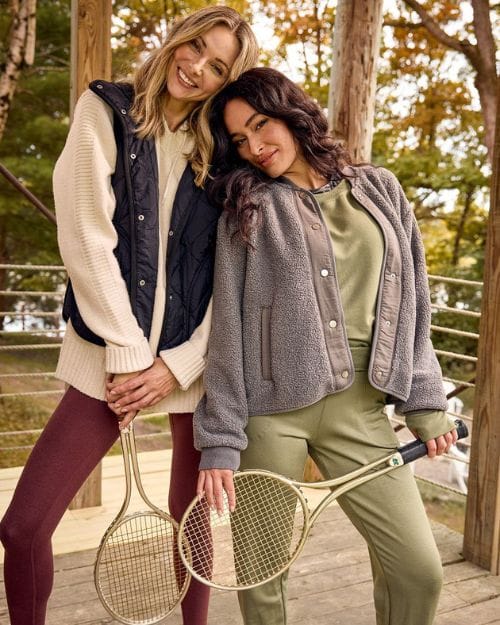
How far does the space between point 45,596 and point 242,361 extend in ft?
2.35

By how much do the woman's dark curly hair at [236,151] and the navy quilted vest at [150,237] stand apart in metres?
0.08

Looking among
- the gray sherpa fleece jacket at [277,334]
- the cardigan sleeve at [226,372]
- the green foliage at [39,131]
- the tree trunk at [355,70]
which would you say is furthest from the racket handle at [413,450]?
the green foliage at [39,131]

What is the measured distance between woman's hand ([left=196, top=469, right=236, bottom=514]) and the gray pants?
8cm

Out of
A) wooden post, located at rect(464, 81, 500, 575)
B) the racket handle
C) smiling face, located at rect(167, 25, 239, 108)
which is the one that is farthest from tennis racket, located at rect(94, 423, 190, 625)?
wooden post, located at rect(464, 81, 500, 575)

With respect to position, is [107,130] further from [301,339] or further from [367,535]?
[367,535]

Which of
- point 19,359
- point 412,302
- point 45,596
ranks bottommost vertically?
point 19,359

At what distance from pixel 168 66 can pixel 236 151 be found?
26 cm

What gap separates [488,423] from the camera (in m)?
2.76

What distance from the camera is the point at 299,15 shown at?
349 inches

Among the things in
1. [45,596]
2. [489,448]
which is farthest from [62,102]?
[45,596]

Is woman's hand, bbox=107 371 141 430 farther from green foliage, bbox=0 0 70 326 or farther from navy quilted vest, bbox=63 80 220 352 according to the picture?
green foliage, bbox=0 0 70 326

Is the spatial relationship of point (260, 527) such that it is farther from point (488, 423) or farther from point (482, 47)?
point (482, 47)

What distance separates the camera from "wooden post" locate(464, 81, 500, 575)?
2703 millimetres

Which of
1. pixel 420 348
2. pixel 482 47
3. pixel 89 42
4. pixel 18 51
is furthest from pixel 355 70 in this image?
pixel 482 47
